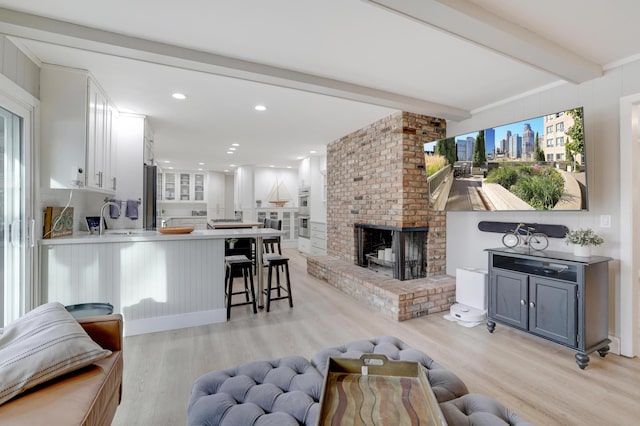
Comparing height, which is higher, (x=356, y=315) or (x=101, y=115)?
(x=101, y=115)

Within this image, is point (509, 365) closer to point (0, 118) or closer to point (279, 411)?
point (279, 411)

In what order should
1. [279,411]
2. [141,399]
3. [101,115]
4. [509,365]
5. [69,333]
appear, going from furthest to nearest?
[101,115] → [509,365] → [141,399] → [69,333] → [279,411]

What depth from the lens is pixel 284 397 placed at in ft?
4.09

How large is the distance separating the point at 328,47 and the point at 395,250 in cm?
267

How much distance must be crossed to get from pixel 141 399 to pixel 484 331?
3096 millimetres

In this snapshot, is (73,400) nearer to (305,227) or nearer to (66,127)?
(66,127)

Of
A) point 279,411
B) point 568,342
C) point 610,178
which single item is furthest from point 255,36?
point 568,342

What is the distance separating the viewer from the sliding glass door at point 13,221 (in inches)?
85.6

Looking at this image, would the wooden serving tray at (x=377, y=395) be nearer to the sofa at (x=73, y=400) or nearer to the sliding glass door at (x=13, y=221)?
the sofa at (x=73, y=400)

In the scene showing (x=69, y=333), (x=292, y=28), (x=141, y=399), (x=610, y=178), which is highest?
(x=292, y=28)

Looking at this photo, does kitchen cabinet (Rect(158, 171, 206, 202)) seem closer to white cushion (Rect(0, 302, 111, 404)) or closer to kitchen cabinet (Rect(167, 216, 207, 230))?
kitchen cabinet (Rect(167, 216, 207, 230))

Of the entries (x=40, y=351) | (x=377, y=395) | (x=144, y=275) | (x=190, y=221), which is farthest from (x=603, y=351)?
(x=190, y=221)

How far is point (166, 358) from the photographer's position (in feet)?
8.06

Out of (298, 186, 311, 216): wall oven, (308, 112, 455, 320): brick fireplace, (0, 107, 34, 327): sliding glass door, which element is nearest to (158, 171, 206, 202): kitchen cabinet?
(298, 186, 311, 216): wall oven
